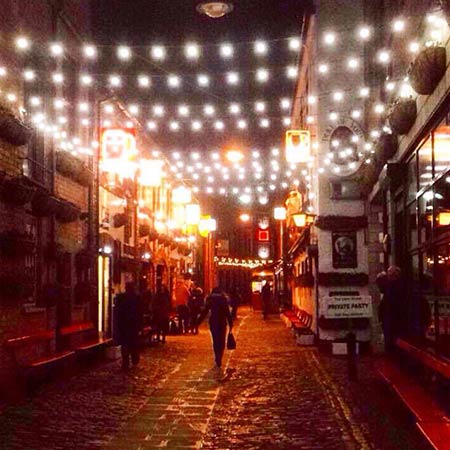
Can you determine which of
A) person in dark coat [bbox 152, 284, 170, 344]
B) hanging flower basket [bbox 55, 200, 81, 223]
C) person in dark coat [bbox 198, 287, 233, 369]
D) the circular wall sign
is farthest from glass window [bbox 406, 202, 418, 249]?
person in dark coat [bbox 152, 284, 170, 344]

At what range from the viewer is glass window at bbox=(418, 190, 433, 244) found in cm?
1198

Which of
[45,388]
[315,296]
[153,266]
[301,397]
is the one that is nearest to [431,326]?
[301,397]

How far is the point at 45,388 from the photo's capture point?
14.4 metres

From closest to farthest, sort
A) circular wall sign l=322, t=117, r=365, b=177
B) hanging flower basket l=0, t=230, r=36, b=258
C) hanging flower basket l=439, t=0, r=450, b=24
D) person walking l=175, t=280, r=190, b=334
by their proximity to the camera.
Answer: hanging flower basket l=439, t=0, r=450, b=24, hanging flower basket l=0, t=230, r=36, b=258, circular wall sign l=322, t=117, r=365, b=177, person walking l=175, t=280, r=190, b=334

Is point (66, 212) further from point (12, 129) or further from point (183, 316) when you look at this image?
point (183, 316)

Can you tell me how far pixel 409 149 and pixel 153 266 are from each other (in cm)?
2008

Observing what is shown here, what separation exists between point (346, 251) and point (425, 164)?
10.3 meters

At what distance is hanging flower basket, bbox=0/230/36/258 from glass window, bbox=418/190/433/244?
6.42m

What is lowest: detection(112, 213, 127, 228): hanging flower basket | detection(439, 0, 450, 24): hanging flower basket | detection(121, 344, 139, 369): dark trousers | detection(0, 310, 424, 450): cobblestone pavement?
detection(0, 310, 424, 450): cobblestone pavement

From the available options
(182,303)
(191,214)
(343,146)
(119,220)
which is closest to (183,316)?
(182,303)

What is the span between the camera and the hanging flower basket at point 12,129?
13.6m

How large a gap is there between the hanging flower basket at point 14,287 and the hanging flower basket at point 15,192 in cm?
121

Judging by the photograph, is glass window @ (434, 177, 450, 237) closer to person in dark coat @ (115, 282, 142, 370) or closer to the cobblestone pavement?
the cobblestone pavement

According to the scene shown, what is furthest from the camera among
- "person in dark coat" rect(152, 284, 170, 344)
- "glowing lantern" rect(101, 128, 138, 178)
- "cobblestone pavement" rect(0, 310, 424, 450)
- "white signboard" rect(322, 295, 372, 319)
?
"person in dark coat" rect(152, 284, 170, 344)
